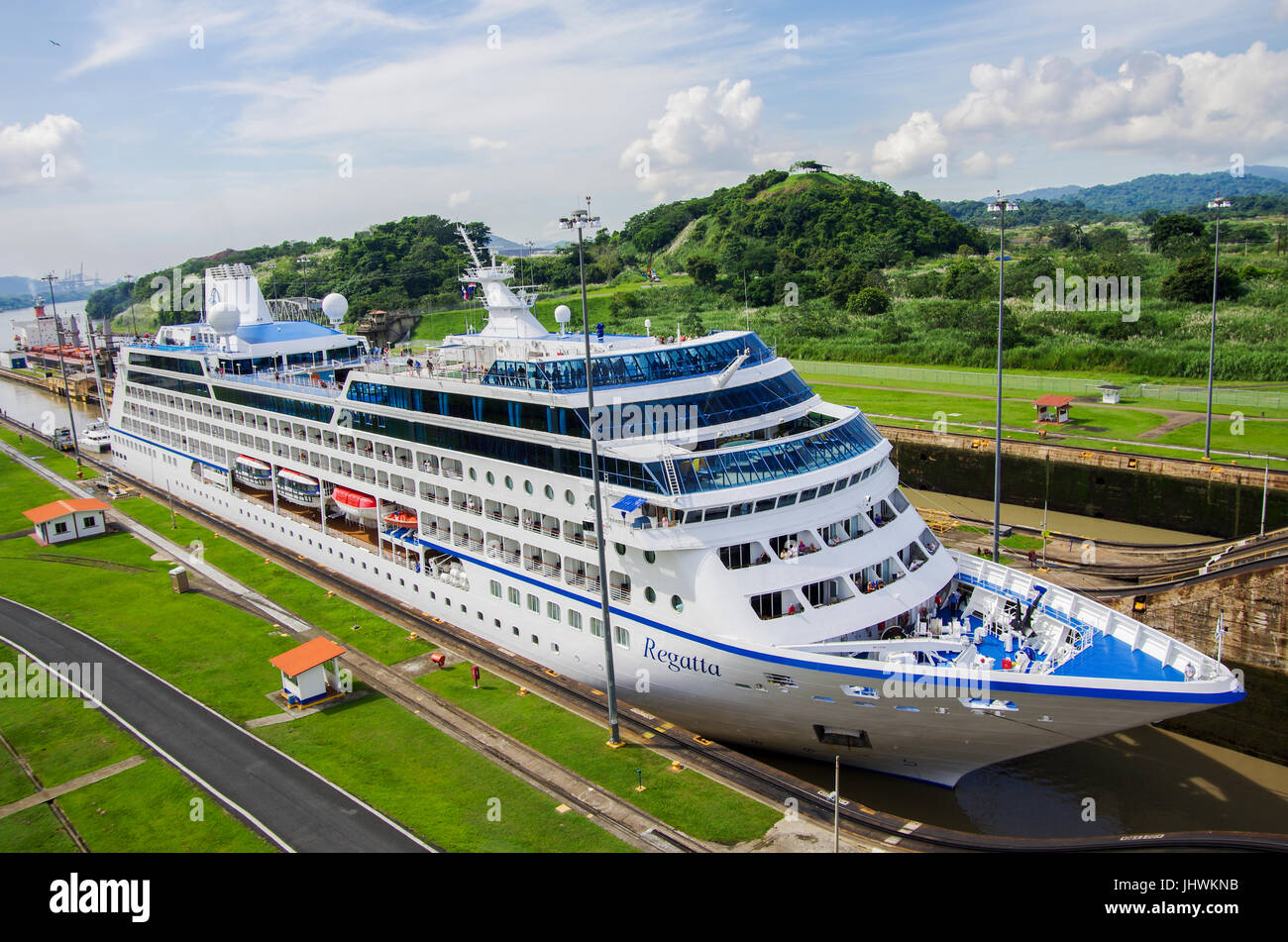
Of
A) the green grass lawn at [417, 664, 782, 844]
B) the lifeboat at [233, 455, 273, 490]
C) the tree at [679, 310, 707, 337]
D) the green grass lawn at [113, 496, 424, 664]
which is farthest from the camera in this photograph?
the tree at [679, 310, 707, 337]

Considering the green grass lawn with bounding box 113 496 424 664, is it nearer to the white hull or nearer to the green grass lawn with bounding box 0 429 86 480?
the white hull

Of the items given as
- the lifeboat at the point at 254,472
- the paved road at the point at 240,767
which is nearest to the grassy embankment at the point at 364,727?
the paved road at the point at 240,767

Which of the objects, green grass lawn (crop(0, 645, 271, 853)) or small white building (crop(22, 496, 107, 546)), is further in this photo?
small white building (crop(22, 496, 107, 546))

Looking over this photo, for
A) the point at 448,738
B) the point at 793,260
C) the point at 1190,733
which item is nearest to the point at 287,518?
the point at 448,738

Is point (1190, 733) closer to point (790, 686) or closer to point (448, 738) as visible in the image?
point (790, 686)

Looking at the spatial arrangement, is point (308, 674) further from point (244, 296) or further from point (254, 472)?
point (244, 296)

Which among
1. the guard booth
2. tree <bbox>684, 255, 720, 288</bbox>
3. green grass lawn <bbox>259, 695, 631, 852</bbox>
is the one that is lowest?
green grass lawn <bbox>259, 695, 631, 852</bbox>

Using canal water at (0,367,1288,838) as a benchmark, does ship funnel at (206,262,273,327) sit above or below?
above

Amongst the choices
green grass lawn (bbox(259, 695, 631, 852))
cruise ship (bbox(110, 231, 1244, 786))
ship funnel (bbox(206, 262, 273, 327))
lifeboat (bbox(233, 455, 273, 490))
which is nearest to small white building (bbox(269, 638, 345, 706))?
green grass lawn (bbox(259, 695, 631, 852))
